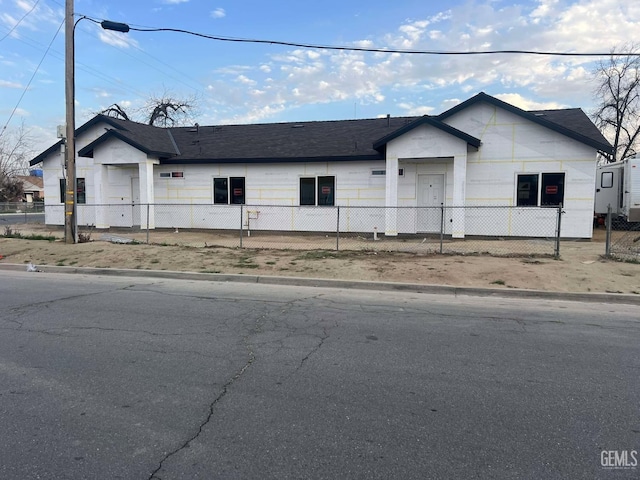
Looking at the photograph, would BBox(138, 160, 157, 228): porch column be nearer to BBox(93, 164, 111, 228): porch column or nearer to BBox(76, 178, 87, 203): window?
BBox(93, 164, 111, 228): porch column

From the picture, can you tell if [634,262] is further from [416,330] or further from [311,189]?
[311,189]

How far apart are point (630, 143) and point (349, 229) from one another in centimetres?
2813

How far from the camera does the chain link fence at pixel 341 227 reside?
14.4m

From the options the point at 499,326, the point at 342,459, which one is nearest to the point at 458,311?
the point at 499,326

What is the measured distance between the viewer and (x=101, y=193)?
1947 cm

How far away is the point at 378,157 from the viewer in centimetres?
1702

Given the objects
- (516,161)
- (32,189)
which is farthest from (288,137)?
(32,189)

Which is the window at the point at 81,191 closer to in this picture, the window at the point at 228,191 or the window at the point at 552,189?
the window at the point at 228,191

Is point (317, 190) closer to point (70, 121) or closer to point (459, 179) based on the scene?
point (459, 179)

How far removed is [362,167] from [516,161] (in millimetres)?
5609

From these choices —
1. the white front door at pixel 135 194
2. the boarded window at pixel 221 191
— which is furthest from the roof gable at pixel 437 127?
the white front door at pixel 135 194

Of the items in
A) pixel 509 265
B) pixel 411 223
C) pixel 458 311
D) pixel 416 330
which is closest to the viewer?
pixel 416 330

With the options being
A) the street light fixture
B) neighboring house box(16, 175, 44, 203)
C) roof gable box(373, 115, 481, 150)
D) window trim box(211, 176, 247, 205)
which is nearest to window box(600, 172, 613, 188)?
roof gable box(373, 115, 481, 150)

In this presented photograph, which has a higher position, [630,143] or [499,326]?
[630,143]
